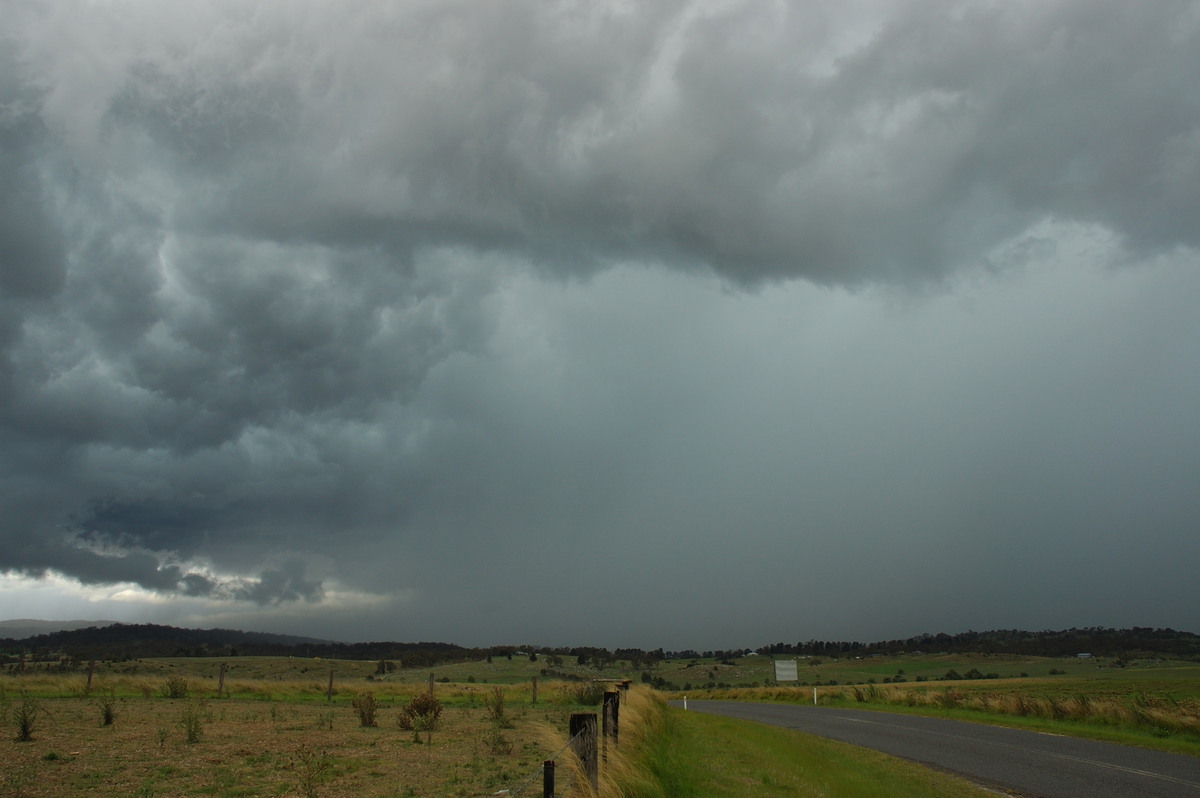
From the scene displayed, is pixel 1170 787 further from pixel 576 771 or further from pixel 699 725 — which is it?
pixel 699 725

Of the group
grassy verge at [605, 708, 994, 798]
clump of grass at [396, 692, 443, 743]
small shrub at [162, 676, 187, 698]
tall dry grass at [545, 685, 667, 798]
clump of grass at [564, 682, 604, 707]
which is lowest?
clump of grass at [564, 682, 604, 707]

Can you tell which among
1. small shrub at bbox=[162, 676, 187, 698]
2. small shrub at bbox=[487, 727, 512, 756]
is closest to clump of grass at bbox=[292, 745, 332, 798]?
small shrub at bbox=[487, 727, 512, 756]

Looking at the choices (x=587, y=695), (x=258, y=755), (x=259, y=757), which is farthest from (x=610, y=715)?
(x=587, y=695)

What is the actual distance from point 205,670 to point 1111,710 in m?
85.8

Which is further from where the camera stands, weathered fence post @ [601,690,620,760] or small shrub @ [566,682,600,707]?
small shrub @ [566,682,600,707]

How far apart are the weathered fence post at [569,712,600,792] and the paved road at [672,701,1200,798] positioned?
368 inches

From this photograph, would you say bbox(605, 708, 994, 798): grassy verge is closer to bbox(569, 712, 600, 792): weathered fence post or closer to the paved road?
bbox(569, 712, 600, 792): weathered fence post

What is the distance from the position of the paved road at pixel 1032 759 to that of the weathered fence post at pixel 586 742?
9.35 metres

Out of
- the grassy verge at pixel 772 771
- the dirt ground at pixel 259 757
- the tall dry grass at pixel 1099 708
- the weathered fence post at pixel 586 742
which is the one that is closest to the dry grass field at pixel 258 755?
the dirt ground at pixel 259 757

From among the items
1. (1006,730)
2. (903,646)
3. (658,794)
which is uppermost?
(658,794)

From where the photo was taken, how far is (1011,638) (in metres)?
196

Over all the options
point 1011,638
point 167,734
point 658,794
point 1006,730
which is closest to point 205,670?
point 167,734

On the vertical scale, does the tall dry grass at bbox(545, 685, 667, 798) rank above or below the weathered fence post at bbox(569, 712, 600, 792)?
below

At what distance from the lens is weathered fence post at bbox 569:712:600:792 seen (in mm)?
7770
